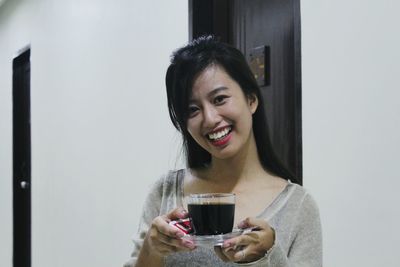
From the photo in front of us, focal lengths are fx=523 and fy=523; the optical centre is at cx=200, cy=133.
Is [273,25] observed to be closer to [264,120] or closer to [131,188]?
[264,120]

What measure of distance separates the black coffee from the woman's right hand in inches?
2.4

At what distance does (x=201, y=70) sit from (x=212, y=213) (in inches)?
13.5

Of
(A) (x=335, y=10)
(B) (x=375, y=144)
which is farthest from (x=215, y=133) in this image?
(A) (x=335, y=10)

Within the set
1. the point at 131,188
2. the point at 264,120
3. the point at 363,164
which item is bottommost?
the point at 131,188

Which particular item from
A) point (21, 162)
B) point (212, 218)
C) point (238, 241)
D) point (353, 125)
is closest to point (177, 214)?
point (212, 218)

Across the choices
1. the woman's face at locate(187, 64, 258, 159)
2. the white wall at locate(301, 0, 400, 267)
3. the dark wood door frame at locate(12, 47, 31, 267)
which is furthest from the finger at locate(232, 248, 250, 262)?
the dark wood door frame at locate(12, 47, 31, 267)

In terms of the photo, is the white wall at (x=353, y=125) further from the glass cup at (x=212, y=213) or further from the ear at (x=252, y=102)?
the glass cup at (x=212, y=213)

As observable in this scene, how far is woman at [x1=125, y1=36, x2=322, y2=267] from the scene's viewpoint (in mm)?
1119

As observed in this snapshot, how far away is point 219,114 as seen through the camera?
1.18 metres

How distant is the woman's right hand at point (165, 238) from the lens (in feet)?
3.40

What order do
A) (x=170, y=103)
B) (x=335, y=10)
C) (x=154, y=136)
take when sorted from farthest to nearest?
(x=154, y=136)
(x=335, y=10)
(x=170, y=103)

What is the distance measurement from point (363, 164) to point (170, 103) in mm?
574

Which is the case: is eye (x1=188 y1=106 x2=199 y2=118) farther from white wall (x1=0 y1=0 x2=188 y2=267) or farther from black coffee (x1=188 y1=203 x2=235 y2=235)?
white wall (x1=0 y1=0 x2=188 y2=267)

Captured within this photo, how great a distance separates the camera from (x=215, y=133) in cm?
119
